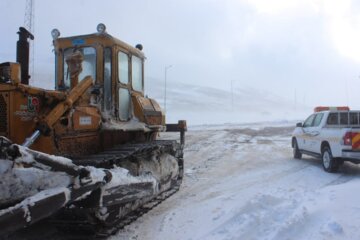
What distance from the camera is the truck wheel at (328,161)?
11359mm

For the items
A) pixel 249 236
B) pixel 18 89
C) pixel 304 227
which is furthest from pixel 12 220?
pixel 304 227

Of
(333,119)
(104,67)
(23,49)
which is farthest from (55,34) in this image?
(333,119)

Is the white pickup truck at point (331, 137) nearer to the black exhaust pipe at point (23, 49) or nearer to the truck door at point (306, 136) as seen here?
the truck door at point (306, 136)

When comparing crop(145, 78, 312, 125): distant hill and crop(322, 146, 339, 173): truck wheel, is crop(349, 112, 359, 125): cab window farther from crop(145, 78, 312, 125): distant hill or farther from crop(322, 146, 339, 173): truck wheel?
crop(145, 78, 312, 125): distant hill

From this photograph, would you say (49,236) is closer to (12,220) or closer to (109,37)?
(12,220)

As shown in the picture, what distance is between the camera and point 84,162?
5.39m

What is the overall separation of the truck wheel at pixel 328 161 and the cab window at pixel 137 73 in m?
6.06

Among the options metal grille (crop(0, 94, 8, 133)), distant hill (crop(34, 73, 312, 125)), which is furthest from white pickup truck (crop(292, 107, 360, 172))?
distant hill (crop(34, 73, 312, 125))

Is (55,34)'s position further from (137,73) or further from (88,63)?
(137,73)

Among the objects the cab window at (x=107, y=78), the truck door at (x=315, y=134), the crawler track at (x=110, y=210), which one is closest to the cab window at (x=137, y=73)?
the cab window at (x=107, y=78)

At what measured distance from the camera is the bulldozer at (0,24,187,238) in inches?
158

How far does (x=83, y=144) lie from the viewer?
20.8 ft

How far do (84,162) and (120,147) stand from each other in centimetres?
144

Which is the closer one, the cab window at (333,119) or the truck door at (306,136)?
the cab window at (333,119)
